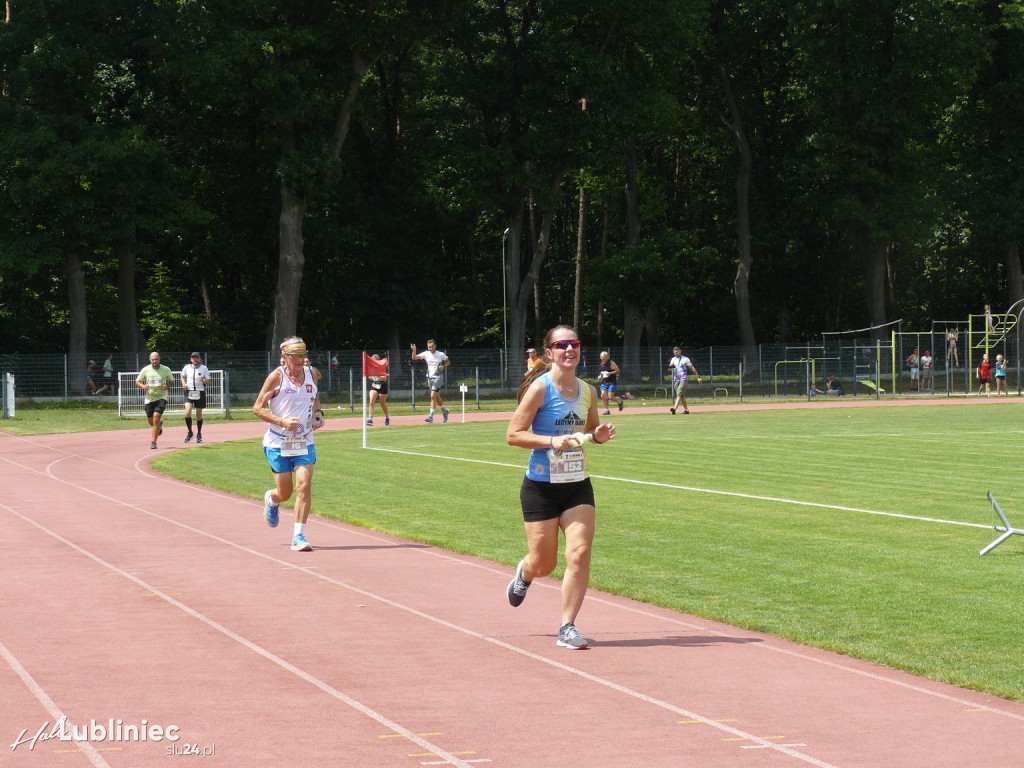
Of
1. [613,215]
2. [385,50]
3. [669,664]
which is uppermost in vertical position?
[385,50]

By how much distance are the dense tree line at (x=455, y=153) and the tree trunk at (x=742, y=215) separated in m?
0.13

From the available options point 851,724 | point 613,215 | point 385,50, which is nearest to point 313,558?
point 851,724

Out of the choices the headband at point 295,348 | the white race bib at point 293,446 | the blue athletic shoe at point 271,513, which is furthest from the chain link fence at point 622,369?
the headband at point 295,348

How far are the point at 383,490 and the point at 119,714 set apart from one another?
12.3 m

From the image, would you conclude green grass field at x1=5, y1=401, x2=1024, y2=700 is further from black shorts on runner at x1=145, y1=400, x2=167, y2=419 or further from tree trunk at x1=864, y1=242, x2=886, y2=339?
tree trunk at x1=864, y1=242, x2=886, y2=339

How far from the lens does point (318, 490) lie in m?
19.5

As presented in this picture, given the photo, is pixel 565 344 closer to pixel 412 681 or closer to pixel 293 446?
pixel 412 681

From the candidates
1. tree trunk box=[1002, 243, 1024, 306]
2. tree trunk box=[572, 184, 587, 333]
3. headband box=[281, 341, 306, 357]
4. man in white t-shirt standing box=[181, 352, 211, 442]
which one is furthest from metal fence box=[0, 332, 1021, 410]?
headband box=[281, 341, 306, 357]

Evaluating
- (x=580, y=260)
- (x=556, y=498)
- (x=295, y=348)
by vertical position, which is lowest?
(x=556, y=498)

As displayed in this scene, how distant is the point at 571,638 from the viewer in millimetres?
8648

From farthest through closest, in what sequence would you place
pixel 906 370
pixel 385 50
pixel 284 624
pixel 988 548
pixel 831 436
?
pixel 906 370, pixel 385 50, pixel 831 436, pixel 988 548, pixel 284 624

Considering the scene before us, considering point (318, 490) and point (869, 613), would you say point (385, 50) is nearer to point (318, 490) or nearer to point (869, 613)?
point (318, 490)

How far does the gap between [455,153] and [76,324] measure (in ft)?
56.9

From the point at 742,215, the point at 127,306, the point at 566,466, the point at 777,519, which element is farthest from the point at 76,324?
the point at 566,466
